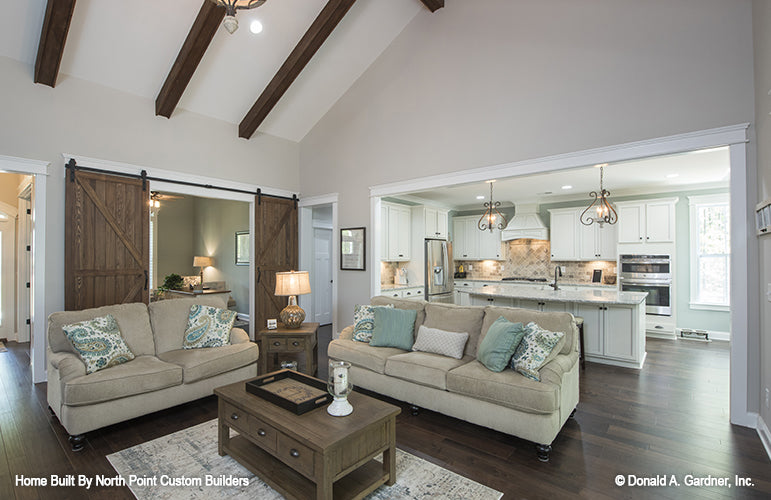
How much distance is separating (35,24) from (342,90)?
3613mm

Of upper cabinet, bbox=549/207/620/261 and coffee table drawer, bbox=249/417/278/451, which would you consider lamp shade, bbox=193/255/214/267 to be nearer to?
coffee table drawer, bbox=249/417/278/451

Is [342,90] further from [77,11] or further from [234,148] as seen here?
[77,11]

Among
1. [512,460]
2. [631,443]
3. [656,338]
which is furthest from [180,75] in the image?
[656,338]

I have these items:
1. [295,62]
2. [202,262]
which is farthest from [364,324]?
[202,262]

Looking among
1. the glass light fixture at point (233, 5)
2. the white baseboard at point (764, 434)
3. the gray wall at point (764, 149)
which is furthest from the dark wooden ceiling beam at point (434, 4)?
the white baseboard at point (764, 434)

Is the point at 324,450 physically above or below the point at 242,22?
below

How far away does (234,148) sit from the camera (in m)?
5.96

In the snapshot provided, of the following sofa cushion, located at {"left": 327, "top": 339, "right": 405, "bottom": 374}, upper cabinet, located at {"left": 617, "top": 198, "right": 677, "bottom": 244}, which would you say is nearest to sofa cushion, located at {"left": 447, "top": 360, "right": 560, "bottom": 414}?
sofa cushion, located at {"left": 327, "top": 339, "right": 405, "bottom": 374}

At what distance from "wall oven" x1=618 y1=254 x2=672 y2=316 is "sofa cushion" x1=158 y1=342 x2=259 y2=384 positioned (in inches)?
254

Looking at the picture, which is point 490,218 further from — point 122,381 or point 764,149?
point 122,381

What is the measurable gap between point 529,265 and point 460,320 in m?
5.44

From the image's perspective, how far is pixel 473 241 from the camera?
354 inches

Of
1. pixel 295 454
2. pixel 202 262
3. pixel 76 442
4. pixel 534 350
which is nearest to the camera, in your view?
pixel 295 454

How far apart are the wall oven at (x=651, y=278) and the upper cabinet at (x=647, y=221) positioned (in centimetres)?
33
